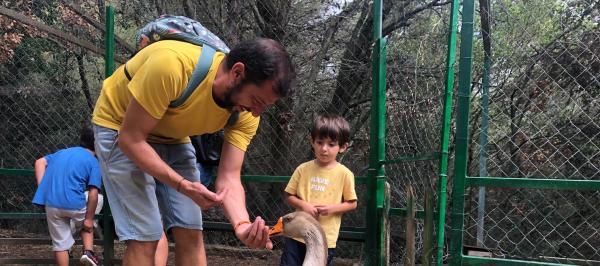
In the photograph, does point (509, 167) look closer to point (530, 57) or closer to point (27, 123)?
point (530, 57)

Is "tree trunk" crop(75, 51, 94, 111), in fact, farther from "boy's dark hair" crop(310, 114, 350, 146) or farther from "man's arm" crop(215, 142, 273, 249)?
"man's arm" crop(215, 142, 273, 249)

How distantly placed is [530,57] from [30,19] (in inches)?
195

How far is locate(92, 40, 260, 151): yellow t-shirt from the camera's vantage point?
2.34 meters

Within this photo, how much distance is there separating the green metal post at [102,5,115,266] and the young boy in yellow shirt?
2.16 metres

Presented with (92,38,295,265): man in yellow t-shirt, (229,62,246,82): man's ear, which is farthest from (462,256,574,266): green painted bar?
(229,62,246,82): man's ear

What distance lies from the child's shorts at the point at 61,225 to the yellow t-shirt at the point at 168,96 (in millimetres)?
2778

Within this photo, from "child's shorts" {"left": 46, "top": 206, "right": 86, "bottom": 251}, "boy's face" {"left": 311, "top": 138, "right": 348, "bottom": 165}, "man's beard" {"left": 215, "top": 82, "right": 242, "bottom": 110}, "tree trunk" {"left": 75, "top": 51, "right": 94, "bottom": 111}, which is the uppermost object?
"tree trunk" {"left": 75, "top": 51, "right": 94, "bottom": 111}

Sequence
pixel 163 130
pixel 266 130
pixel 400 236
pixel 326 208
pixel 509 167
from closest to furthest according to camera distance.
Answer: pixel 163 130
pixel 326 208
pixel 509 167
pixel 400 236
pixel 266 130

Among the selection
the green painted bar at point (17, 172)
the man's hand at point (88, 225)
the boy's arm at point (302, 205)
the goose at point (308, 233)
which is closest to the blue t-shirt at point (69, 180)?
the man's hand at point (88, 225)

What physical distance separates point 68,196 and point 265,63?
3672 millimetres

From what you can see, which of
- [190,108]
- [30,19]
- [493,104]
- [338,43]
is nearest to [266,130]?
[338,43]

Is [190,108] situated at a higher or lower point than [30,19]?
lower

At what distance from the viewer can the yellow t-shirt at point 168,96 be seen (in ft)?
7.68

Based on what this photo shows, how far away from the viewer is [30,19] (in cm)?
601
